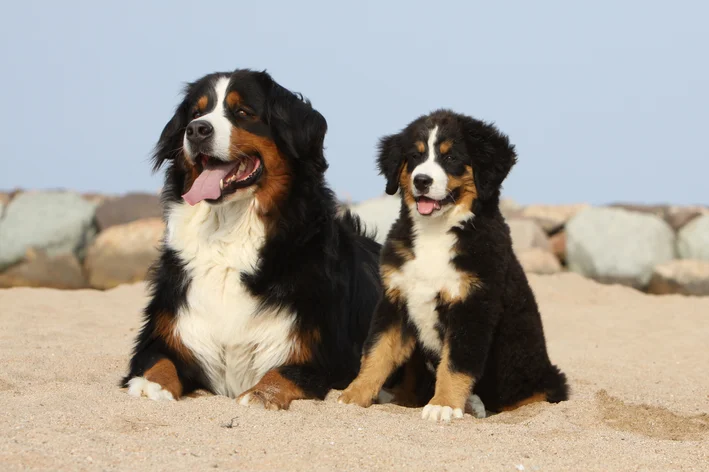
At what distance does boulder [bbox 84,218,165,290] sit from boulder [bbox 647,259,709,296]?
6717mm

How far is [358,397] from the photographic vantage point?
4.57m

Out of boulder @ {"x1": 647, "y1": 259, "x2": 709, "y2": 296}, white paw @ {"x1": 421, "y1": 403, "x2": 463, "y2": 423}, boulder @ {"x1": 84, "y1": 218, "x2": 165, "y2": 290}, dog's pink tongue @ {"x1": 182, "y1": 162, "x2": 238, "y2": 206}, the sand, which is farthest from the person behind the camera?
boulder @ {"x1": 84, "y1": 218, "x2": 165, "y2": 290}

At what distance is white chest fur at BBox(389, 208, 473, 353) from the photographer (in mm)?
4625

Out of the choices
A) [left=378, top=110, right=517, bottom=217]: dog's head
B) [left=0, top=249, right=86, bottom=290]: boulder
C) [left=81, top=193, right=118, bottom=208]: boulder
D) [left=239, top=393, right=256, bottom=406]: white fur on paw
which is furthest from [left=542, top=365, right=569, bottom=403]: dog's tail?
[left=81, top=193, right=118, bottom=208]: boulder

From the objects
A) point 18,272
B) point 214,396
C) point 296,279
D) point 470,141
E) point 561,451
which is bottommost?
point 18,272

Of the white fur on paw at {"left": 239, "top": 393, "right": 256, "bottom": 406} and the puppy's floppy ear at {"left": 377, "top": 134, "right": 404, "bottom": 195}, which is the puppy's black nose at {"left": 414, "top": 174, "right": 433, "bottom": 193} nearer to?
the puppy's floppy ear at {"left": 377, "top": 134, "right": 404, "bottom": 195}

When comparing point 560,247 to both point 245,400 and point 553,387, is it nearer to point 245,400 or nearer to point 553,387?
point 553,387

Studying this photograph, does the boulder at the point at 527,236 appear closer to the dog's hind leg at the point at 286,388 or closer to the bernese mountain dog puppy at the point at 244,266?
the bernese mountain dog puppy at the point at 244,266

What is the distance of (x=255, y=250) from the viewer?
16.0ft

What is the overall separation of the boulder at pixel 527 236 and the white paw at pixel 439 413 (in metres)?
8.05

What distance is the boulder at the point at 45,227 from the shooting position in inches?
500

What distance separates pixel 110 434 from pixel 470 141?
7.97ft

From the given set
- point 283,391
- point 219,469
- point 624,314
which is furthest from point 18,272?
point 219,469

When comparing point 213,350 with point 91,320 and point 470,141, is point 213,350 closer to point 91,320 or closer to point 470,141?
point 470,141
